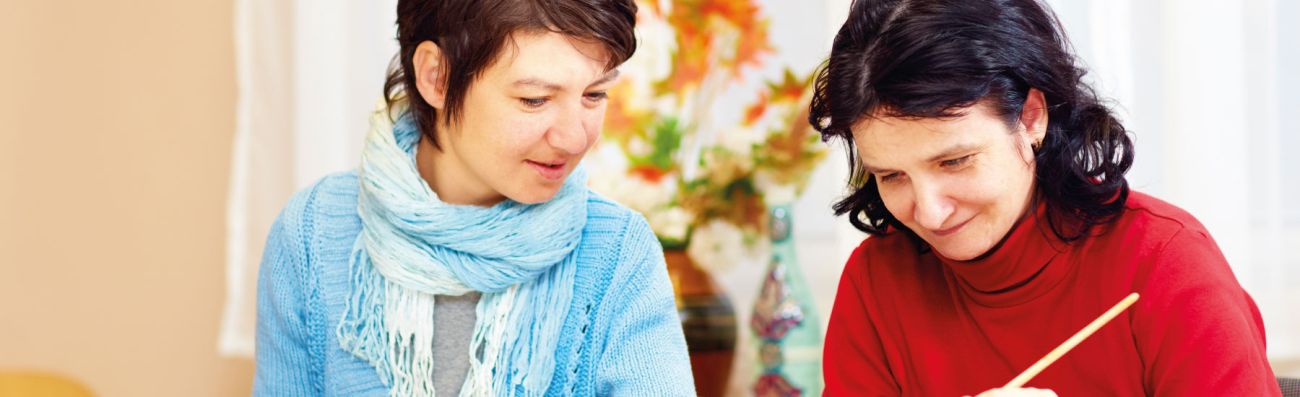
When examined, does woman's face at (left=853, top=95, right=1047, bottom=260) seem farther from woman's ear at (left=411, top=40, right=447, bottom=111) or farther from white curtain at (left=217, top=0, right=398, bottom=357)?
white curtain at (left=217, top=0, right=398, bottom=357)

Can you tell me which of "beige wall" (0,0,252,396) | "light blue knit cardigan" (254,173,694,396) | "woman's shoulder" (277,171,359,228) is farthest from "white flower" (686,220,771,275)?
"beige wall" (0,0,252,396)

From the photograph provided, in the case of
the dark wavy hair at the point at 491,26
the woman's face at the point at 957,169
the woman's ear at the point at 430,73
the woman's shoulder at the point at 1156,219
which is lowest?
the woman's shoulder at the point at 1156,219

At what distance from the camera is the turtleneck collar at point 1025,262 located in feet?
3.93

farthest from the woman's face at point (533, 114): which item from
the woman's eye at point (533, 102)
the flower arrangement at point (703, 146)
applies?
the flower arrangement at point (703, 146)

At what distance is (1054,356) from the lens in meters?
1.10

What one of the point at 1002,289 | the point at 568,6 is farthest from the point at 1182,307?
the point at 568,6

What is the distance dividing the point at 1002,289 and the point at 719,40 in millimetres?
1004

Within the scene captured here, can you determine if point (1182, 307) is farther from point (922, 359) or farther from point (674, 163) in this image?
point (674, 163)

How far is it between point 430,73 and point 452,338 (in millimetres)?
298

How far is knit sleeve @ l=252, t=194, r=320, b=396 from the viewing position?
151 cm

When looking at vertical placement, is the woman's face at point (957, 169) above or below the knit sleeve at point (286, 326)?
above

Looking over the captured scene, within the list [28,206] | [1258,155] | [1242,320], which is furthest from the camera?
[28,206]

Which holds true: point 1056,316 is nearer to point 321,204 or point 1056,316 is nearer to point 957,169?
point 957,169

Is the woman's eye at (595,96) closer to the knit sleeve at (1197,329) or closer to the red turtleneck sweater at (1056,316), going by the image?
the red turtleneck sweater at (1056,316)
